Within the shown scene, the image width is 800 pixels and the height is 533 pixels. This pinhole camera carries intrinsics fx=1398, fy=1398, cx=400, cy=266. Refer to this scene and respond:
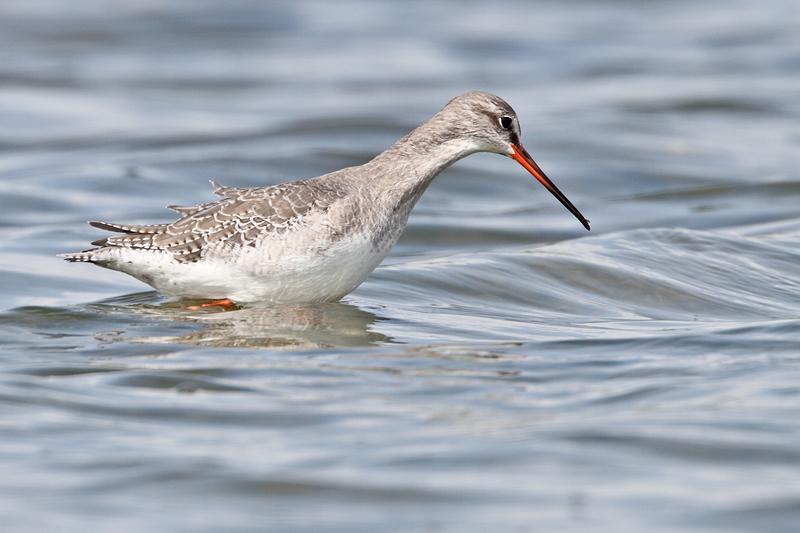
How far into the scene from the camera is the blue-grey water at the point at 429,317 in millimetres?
6641

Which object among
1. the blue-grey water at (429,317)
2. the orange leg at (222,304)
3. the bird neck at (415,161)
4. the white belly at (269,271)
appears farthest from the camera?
the orange leg at (222,304)

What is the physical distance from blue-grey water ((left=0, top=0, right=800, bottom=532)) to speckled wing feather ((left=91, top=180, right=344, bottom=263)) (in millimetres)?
564

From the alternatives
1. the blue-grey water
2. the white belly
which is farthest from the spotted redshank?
the blue-grey water

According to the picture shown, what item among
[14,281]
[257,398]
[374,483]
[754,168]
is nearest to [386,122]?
[754,168]

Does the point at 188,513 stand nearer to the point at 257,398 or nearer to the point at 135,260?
the point at 257,398

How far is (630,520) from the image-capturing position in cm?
624

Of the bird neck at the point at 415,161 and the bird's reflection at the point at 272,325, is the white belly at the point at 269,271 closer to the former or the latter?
the bird's reflection at the point at 272,325

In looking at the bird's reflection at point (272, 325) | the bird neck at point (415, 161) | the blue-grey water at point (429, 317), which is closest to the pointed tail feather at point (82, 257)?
the blue-grey water at point (429, 317)

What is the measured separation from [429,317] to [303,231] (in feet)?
4.54

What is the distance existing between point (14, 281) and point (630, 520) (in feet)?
22.2

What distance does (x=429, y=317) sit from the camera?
1055 cm

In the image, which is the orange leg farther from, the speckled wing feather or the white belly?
the speckled wing feather

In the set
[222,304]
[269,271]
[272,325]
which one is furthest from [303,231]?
[222,304]

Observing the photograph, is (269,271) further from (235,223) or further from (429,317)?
(429,317)
